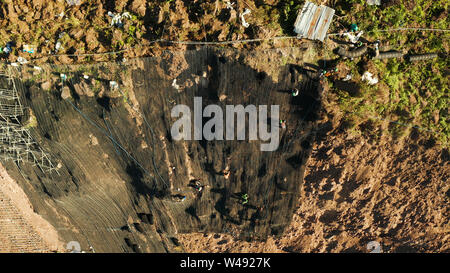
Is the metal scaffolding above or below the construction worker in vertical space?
above

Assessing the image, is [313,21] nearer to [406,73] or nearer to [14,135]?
[406,73]

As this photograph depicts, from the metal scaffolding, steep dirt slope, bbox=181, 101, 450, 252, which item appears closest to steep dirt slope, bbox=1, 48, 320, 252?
the metal scaffolding

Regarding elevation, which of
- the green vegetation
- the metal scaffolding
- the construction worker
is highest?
the green vegetation

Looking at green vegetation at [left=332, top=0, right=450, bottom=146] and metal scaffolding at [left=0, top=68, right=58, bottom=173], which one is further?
metal scaffolding at [left=0, top=68, right=58, bottom=173]

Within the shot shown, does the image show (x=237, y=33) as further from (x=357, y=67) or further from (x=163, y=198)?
(x=163, y=198)

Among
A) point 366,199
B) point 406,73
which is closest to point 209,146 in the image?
point 366,199

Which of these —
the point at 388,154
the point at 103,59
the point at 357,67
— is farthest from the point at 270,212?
the point at 103,59

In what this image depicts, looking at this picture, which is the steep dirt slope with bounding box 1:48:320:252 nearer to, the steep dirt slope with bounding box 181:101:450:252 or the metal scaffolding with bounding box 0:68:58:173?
the metal scaffolding with bounding box 0:68:58:173

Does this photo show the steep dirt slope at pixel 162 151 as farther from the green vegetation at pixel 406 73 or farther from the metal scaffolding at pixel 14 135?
the green vegetation at pixel 406 73
